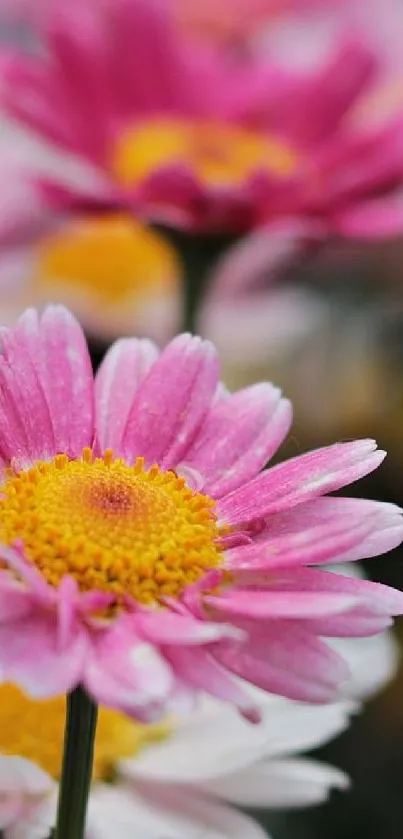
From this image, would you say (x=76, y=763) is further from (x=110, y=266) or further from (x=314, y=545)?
(x=110, y=266)

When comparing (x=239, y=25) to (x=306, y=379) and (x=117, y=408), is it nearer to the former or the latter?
(x=306, y=379)

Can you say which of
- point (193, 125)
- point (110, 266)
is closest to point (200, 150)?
point (193, 125)

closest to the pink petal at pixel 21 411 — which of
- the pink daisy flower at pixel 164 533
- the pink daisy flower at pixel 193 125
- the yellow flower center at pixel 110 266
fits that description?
the pink daisy flower at pixel 164 533

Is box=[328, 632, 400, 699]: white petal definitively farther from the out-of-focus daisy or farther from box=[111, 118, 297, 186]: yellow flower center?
box=[111, 118, 297, 186]: yellow flower center

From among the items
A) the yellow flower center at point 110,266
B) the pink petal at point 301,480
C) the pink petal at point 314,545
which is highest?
the yellow flower center at point 110,266

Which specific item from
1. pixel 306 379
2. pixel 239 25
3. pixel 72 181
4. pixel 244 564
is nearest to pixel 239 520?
pixel 244 564

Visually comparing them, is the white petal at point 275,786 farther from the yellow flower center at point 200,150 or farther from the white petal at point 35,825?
the yellow flower center at point 200,150

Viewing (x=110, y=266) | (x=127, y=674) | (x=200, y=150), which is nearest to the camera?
(x=127, y=674)
